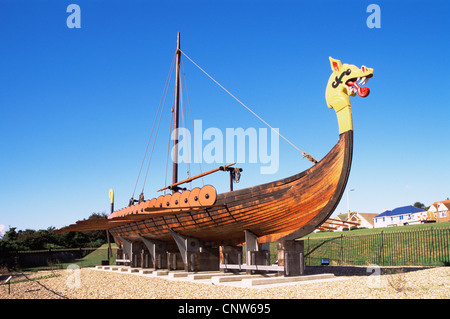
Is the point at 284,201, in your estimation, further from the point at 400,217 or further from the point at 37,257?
the point at 400,217

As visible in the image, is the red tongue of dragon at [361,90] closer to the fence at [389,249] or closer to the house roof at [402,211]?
→ the fence at [389,249]

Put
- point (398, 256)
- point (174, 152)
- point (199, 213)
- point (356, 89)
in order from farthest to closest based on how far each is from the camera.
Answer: point (174, 152) < point (398, 256) < point (199, 213) < point (356, 89)

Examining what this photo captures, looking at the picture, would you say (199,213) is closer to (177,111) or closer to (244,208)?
(244,208)

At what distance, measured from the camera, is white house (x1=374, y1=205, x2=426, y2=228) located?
125ft

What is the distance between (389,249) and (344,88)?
10959 millimetres

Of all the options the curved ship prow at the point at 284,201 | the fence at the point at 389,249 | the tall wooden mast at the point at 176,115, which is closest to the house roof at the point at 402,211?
the fence at the point at 389,249

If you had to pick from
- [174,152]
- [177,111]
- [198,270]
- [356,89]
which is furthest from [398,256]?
[177,111]

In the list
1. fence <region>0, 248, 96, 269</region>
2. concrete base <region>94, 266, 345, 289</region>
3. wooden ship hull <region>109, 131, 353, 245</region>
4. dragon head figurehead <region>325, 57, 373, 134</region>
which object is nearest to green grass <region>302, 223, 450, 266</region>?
concrete base <region>94, 266, 345, 289</region>

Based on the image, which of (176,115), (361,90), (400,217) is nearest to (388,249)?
(361,90)

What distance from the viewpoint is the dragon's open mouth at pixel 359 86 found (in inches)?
381
